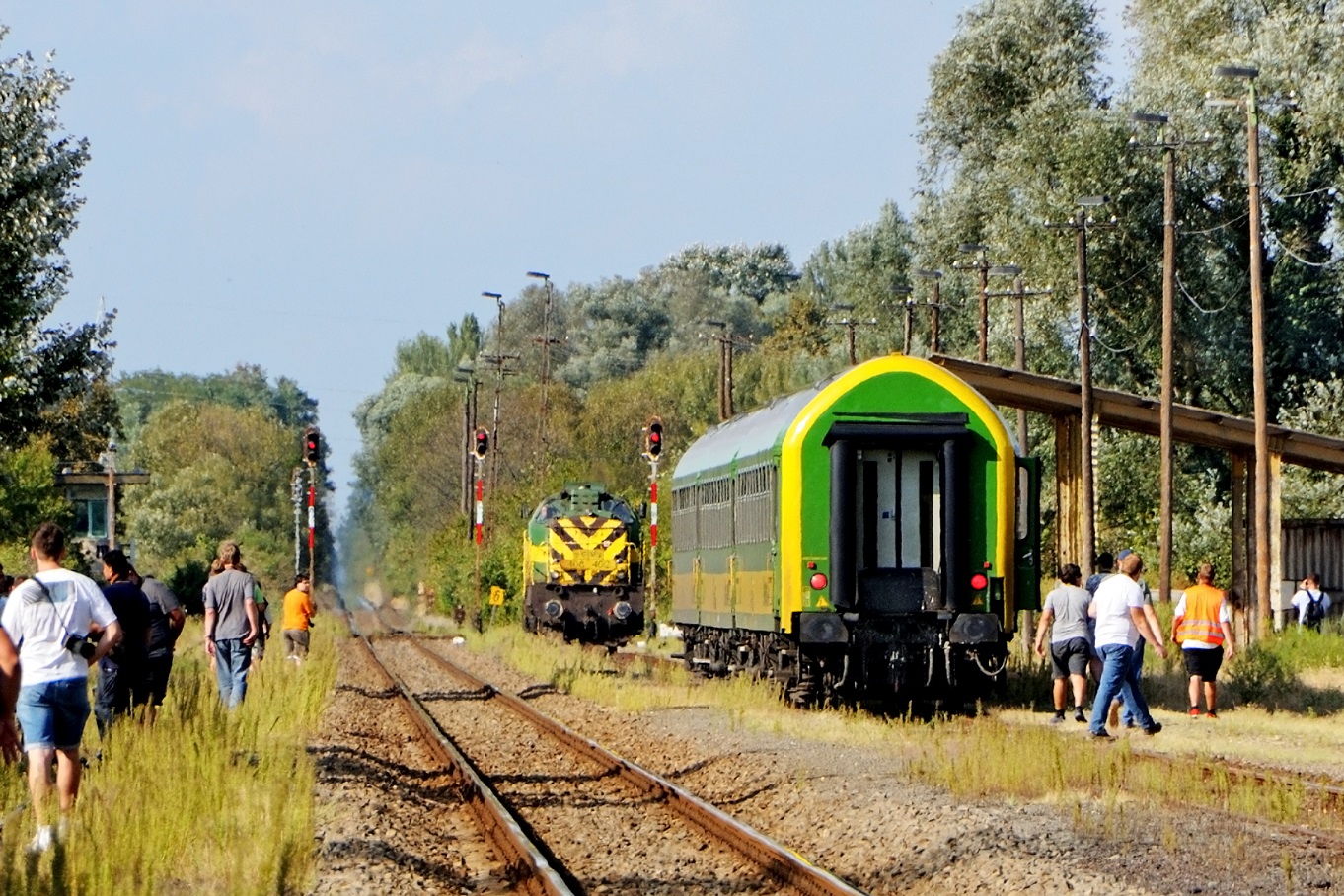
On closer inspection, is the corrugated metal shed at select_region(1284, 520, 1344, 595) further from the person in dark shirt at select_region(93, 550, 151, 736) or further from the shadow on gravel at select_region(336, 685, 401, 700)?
the person in dark shirt at select_region(93, 550, 151, 736)

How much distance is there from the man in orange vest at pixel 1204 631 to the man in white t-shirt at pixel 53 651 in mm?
12938

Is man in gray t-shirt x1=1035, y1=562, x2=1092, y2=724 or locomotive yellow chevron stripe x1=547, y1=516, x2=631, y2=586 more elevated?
locomotive yellow chevron stripe x1=547, y1=516, x2=631, y2=586

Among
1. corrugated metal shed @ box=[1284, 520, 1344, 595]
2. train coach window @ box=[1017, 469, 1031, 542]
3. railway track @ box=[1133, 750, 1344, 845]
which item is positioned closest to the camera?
railway track @ box=[1133, 750, 1344, 845]

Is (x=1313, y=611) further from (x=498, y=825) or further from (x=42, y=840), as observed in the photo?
(x=42, y=840)

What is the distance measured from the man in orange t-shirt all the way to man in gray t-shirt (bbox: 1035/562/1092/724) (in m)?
11.6

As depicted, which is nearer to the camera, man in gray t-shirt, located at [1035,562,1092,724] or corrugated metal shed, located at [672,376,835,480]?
man in gray t-shirt, located at [1035,562,1092,724]

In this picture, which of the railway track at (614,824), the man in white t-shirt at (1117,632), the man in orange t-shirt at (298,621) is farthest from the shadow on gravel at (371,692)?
the man in white t-shirt at (1117,632)

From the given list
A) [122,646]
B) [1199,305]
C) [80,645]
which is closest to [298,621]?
[122,646]

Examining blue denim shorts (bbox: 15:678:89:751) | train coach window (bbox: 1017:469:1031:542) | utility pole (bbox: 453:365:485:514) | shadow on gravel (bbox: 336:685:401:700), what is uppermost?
utility pole (bbox: 453:365:485:514)

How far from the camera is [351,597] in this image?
137m

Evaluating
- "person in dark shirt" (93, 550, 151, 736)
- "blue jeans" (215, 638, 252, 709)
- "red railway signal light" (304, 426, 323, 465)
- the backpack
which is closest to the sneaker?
"person in dark shirt" (93, 550, 151, 736)

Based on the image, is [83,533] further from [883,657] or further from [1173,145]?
[883,657]

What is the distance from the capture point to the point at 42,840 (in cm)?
983

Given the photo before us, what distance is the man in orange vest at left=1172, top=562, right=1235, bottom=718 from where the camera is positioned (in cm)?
2111
